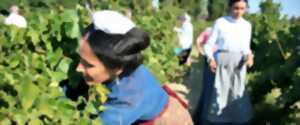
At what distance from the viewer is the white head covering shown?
3.17 meters

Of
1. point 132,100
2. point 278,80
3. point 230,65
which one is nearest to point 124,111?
point 132,100

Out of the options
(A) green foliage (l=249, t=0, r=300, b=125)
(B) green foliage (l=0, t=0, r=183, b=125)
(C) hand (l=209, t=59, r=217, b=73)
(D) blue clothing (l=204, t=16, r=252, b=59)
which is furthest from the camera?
(A) green foliage (l=249, t=0, r=300, b=125)

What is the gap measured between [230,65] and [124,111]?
5043 millimetres

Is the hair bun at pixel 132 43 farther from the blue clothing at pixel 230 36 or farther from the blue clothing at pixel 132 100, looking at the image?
the blue clothing at pixel 230 36

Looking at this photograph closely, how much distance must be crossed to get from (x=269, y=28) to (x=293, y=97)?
5.45m

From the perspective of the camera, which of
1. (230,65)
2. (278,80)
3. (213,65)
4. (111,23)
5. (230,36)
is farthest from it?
(278,80)

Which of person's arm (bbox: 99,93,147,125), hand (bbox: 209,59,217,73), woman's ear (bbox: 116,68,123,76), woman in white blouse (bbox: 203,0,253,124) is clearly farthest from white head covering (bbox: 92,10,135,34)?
hand (bbox: 209,59,217,73)

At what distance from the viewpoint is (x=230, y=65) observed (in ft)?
26.8

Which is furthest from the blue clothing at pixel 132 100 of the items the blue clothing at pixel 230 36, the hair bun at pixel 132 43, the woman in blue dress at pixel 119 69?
the blue clothing at pixel 230 36

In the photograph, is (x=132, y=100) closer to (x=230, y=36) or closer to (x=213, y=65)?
(x=230, y=36)

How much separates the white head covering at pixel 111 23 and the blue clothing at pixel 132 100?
20 cm

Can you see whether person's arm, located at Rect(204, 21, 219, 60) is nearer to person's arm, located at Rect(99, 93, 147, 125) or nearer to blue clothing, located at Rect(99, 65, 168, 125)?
blue clothing, located at Rect(99, 65, 168, 125)

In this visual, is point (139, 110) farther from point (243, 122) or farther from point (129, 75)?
point (243, 122)

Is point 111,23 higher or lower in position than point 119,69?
higher
